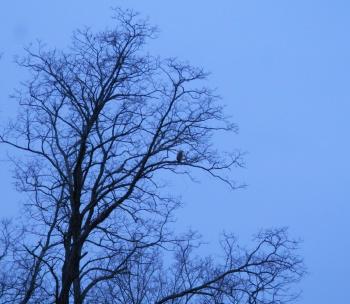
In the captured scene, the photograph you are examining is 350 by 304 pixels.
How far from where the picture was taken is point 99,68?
11422 millimetres

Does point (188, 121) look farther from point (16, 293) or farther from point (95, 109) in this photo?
point (16, 293)

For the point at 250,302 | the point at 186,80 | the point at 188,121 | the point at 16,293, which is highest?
the point at 186,80

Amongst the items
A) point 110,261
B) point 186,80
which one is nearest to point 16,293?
point 110,261

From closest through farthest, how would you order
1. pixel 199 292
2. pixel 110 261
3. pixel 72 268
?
pixel 72 268 → pixel 199 292 → pixel 110 261

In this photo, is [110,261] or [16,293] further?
[16,293]

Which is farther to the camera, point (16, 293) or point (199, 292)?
point (16, 293)

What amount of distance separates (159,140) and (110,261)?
12.3ft

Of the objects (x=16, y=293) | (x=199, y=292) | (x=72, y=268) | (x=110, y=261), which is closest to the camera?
(x=72, y=268)

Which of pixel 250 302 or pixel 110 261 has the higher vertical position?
pixel 110 261

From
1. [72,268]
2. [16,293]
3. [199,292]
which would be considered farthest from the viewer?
[16,293]

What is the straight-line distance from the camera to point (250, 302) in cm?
1174

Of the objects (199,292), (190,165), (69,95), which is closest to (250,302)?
(199,292)

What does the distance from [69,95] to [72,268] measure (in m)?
3.35

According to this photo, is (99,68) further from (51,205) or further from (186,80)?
(51,205)
